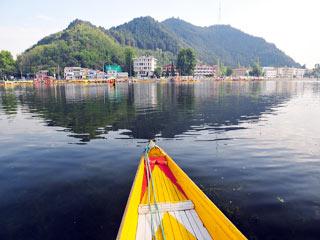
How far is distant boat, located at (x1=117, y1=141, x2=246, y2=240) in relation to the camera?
26.7 feet

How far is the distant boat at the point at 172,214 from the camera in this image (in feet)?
26.7

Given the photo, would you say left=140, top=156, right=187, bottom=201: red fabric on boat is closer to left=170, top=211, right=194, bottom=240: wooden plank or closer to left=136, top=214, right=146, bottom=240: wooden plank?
left=170, top=211, right=194, bottom=240: wooden plank

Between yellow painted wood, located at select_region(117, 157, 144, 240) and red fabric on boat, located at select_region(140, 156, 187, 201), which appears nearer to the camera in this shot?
yellow painted wood, located at select_region(117, 157, 144, 240)

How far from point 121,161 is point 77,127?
13367 millimetres

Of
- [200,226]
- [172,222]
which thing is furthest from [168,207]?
[200,226]

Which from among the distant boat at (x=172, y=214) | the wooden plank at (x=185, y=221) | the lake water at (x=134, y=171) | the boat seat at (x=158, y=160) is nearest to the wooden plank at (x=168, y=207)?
the distant boat at (x=172, y=214)

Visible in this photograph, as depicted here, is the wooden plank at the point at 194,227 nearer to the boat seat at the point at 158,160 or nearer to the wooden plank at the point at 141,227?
the wooden plank at the point at 141,227

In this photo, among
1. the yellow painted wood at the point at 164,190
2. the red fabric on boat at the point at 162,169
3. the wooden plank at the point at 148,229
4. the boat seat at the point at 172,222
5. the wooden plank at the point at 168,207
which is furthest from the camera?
the red fabric on boat at the point at 162,169

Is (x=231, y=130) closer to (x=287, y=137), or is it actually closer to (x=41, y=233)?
(x=287, y=137)

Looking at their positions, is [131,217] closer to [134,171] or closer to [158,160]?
[158,160]

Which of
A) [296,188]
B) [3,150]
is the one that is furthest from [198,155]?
[3,150]

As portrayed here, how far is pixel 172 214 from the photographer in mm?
9820

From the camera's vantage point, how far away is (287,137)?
25.6m

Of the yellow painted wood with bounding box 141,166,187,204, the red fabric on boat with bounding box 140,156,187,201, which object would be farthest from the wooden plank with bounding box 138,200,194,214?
the red fabric on boat with bounding box 140,156,187,201
